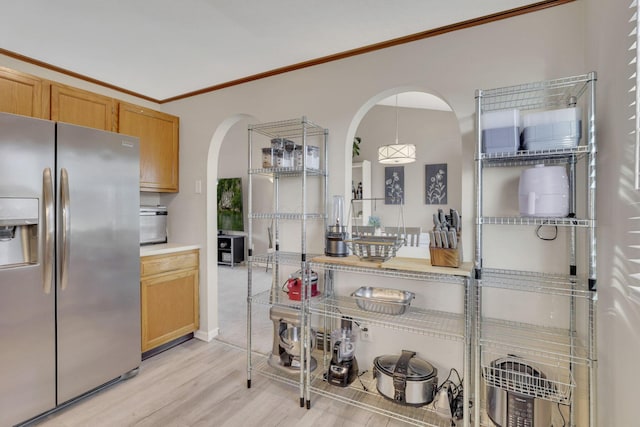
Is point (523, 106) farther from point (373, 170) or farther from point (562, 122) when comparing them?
point (373, 170)

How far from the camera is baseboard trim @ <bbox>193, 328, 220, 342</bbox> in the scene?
2924 mm

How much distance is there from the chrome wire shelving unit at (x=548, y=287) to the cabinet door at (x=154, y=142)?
107 inches

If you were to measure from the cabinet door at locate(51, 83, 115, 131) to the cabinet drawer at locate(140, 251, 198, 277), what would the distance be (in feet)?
3.78

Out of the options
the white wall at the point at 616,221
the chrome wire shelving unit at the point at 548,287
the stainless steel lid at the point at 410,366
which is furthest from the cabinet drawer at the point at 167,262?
the white wall at the point at 616,221

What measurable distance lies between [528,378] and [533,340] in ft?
0.62

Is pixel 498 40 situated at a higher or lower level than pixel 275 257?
higher

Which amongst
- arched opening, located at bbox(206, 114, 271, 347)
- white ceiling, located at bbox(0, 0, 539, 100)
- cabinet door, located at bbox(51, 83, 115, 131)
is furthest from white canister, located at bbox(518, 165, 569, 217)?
cabinet door, located at bbox(51, 83, 115, 131)

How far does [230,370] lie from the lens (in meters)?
2.40

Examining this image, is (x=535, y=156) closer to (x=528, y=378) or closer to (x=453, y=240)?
(x=453, y=240)

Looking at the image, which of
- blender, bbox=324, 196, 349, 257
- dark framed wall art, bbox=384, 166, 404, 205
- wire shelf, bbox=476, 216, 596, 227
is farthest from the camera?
dark framed wall art, bbox=384, 166, 404, 205

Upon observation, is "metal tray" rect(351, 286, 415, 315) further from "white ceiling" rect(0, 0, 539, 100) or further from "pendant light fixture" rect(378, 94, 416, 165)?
"pendant light fixture" rect(378, 94, 416, 165)

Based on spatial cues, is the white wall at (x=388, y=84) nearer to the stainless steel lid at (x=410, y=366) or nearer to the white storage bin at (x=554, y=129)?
the white storage bin at (x=554, y=129)

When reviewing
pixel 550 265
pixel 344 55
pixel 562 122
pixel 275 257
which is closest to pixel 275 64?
pixel 344 55

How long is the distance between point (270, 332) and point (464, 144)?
97.4 inches
